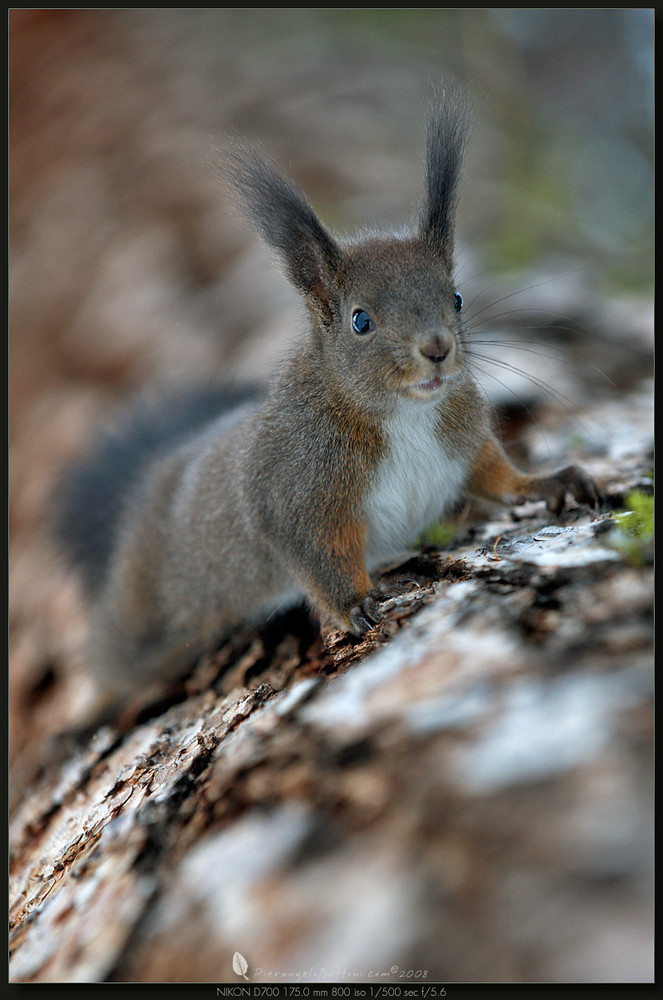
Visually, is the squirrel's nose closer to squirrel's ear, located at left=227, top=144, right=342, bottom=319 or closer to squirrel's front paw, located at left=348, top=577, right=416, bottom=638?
squirrel's ear, located at left=227, top=144, right=342, bottom=319

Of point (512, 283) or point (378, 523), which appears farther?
point (512, 283)

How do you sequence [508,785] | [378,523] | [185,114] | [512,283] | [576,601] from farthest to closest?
[185,114], [512,283], [378,523], [576,601], [508,785]

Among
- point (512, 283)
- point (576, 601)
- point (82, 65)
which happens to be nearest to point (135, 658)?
point (576, 601)

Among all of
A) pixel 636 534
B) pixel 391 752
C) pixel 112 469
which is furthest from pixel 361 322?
pixel 112 469

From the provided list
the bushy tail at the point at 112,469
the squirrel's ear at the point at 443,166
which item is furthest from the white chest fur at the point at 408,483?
the bushy tail at the point at 112,469

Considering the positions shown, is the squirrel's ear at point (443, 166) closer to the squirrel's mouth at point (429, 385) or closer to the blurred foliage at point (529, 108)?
the squirrel's mouth at point (429, 385)

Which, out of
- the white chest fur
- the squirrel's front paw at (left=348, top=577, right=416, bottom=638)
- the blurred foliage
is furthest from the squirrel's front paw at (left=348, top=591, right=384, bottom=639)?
the blurred foliage

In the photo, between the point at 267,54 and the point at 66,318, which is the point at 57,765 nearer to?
the point at 66,318
